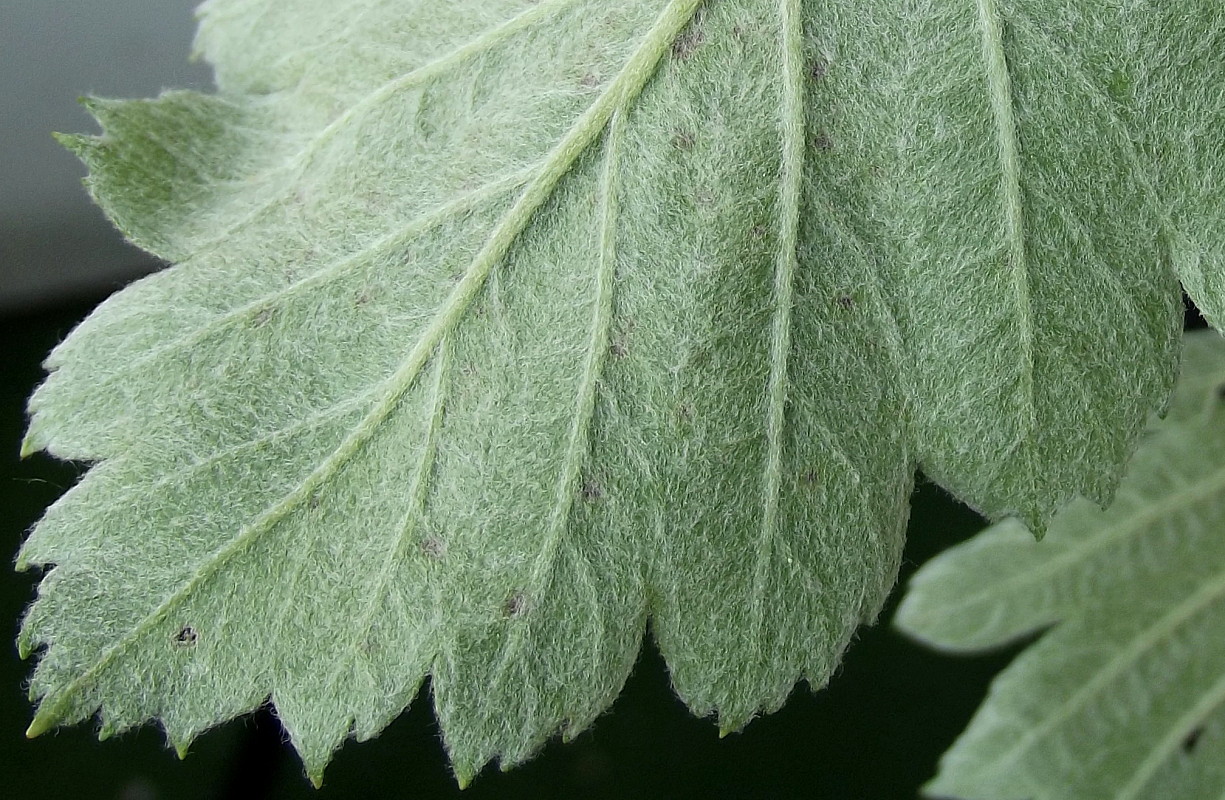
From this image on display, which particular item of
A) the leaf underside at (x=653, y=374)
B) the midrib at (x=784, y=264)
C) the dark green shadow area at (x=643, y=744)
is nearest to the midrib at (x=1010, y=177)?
the leaf underside at (x=653, y=374)

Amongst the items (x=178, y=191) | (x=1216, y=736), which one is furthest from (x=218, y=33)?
(x=1216, y=736)

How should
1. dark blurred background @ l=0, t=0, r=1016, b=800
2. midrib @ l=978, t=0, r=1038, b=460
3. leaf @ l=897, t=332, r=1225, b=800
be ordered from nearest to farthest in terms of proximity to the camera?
midrib @ l=978, t=0, r=1038, b=460
leaf @ l=897, t=332, r=1225, b=800
dark blurred background @ l=0, t=0, r=1016, b=800

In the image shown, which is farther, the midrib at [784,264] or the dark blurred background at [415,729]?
the dark blurred background at [415,729]

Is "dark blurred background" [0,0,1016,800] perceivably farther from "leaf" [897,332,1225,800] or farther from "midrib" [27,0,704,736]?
"midrib" [27,0,704,736]

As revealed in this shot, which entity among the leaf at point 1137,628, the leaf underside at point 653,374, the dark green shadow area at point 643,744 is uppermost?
the leaf underside at point 653,374

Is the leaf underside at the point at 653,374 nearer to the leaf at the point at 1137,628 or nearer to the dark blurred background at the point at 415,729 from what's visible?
the leaf at the point at 1137,628

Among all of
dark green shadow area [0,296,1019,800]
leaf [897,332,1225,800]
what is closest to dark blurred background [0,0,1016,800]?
dark green shadow area [0,296,1019,800]
